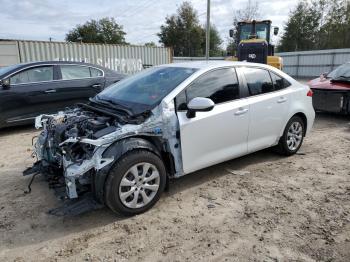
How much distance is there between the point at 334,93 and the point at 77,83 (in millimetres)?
6327

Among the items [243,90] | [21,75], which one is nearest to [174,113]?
[243,90]

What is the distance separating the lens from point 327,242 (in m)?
3.11

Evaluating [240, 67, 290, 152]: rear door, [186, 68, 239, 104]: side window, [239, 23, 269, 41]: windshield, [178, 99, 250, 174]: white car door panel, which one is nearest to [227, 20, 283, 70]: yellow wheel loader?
[239, 23, 269, 41]: windshield

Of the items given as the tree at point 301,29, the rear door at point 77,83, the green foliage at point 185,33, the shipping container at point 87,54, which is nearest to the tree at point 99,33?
the green foliage at point 185,33

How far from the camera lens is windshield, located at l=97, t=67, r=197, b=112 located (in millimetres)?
3967

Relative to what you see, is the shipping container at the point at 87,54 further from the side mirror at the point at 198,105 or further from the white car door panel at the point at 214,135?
the side mirror at the point at 198,105

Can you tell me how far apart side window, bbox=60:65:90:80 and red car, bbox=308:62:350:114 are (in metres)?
5.94

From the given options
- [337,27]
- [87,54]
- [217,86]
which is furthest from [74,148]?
[337,27]

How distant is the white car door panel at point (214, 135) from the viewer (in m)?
3.87

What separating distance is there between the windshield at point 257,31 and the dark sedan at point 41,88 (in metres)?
10.1

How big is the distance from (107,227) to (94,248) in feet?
1.22

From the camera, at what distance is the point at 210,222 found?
11.4ft

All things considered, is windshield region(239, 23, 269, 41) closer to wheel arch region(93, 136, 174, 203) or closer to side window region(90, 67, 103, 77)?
side window region(90, 67, 103, 77)

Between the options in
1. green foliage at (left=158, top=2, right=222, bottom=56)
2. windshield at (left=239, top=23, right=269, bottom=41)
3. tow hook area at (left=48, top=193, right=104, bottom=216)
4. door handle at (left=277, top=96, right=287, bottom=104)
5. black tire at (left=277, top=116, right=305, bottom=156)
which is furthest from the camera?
green foliage at (left=158, top=2, right=222, bottom=56)
